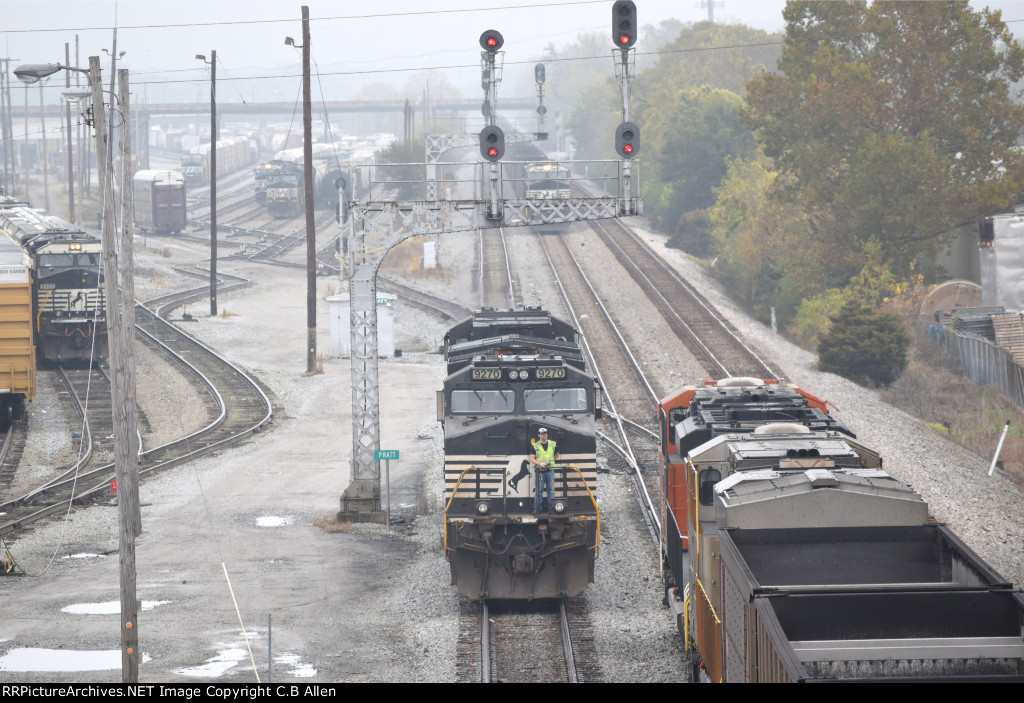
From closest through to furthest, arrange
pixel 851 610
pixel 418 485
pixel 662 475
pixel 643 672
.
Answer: pixel 851 610 → pixel 643 672 → pixel 662 475 → pixel 418 485

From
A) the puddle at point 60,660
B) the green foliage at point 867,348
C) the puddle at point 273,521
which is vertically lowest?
the puddle at point 60,660

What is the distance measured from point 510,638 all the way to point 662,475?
3777 mm

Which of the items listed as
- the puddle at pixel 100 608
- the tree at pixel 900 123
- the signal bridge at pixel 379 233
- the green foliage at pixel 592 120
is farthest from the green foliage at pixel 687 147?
the puddle at pixel 100 608

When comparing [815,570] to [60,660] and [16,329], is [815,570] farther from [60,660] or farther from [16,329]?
[16,329]

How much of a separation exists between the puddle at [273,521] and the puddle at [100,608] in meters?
5.03

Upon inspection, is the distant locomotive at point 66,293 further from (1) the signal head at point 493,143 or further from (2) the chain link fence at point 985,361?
(2) the chain link fence at point 985,361

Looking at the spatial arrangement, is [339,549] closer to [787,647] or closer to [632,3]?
[632,3]

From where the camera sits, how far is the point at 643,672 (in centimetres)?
1457

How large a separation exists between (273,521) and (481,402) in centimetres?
741

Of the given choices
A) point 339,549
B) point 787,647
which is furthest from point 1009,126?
point 787,647

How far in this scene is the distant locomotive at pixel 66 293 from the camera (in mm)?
37656

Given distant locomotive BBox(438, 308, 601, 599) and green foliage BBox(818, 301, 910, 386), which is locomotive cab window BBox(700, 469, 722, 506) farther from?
green foliage BBox(818, 301, 910, 386)

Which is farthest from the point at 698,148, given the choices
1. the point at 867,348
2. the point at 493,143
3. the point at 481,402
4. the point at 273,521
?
the point at 481,402

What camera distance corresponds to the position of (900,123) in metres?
47.7
